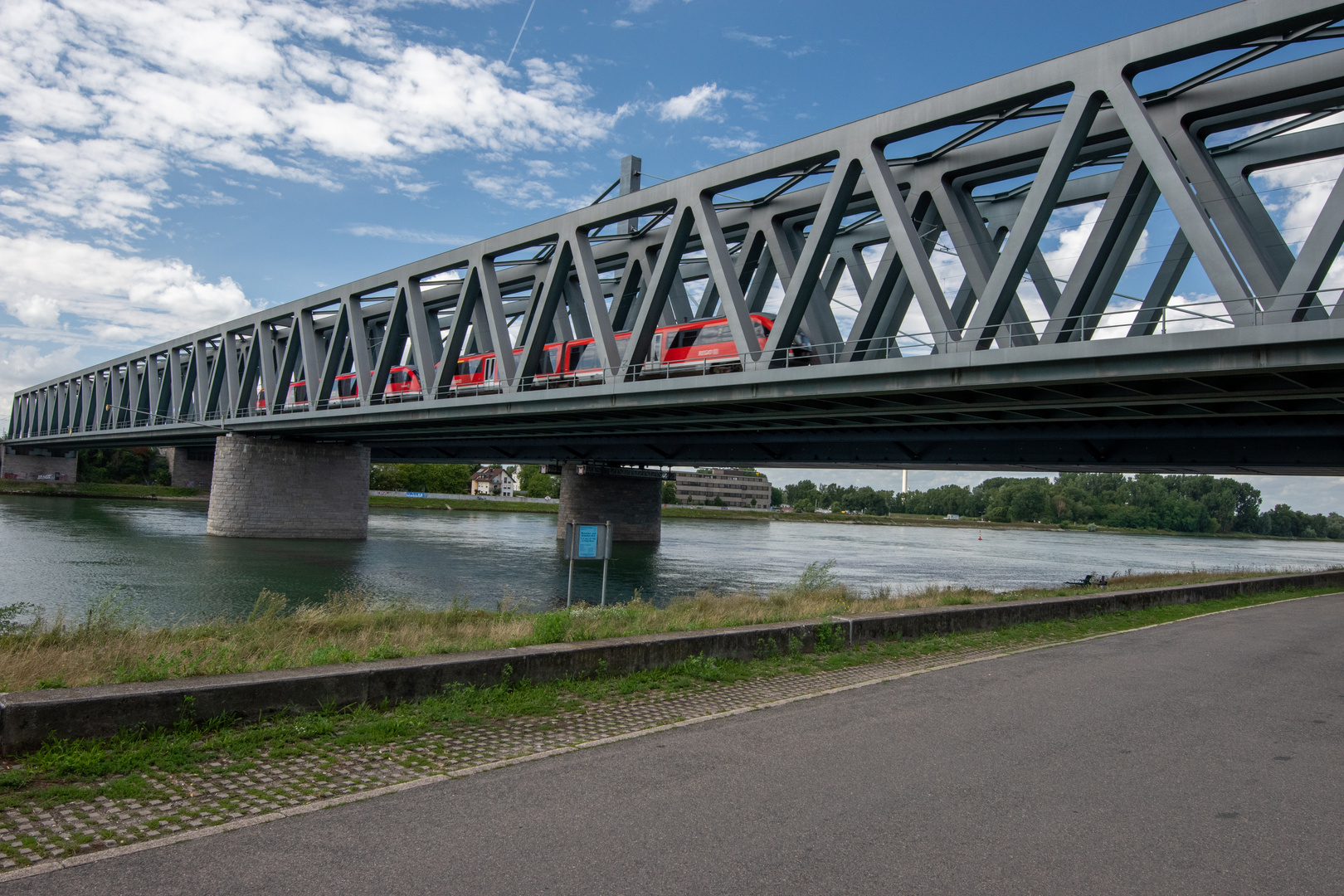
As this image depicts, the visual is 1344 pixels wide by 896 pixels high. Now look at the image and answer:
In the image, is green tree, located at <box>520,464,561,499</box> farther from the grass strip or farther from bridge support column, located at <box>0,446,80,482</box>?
the grass strip

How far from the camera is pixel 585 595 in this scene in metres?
28.1

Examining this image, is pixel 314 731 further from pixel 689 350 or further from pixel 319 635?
pixel 689 350

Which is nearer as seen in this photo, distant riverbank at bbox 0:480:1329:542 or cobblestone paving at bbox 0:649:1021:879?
cobblestone paving at bbox 0:649:1021:879

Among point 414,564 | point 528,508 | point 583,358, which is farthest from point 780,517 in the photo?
point 583,358

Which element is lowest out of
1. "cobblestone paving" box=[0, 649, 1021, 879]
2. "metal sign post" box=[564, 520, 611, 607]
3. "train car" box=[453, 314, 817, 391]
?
"cobblestone paving" box=[0, 649, 1021, 879]

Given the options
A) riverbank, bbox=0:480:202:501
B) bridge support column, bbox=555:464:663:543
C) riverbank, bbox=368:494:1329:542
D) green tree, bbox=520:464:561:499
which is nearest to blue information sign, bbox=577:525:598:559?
bridge support column, bbox=555:464:663:543

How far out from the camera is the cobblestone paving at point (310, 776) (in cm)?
397

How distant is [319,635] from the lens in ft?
35.8

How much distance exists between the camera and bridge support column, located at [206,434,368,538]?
47.9m

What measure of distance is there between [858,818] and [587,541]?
845 centimetres

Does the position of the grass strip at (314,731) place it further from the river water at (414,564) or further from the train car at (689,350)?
the train car at (689,350)

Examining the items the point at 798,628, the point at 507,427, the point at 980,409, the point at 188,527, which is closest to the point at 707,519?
the point at 188,527

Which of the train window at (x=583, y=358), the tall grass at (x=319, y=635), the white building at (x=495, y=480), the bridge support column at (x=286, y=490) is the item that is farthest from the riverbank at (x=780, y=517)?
the tall grass at (x=319, y=635)

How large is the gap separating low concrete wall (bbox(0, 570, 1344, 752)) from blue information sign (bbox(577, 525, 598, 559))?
3.67 metres
